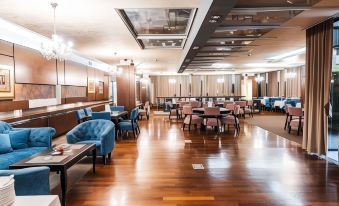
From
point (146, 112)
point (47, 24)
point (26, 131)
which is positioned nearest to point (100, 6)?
point (47, 24)

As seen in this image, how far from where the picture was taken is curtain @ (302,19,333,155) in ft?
16.9

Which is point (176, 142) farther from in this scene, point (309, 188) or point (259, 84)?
point (259, 84)

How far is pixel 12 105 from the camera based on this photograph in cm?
638

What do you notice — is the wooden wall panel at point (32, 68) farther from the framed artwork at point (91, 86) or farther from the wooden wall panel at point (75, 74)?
the framed artwork at point (91, 86)

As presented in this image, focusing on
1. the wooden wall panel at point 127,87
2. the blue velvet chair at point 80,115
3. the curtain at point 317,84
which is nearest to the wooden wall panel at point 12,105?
the blue velvet chair at point 80,115

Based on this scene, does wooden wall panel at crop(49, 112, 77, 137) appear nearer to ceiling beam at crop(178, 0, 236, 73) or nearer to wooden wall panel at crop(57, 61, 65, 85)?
wooden wall panel at crop(57, 61, 65, 85)

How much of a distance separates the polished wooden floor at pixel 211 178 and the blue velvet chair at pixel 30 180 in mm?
830

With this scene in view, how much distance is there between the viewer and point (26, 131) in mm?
4695

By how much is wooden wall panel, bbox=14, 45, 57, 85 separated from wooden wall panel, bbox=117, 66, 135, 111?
2.73 metres

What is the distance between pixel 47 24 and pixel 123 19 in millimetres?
1704

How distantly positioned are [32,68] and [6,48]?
1200 millimetres

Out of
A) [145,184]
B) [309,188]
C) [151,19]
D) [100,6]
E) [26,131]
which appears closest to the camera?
[309,188]

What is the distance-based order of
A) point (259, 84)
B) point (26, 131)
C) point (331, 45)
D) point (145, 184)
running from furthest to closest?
point (259, 84)
point (331, 45)
point (26, 131)
point (145, 184)

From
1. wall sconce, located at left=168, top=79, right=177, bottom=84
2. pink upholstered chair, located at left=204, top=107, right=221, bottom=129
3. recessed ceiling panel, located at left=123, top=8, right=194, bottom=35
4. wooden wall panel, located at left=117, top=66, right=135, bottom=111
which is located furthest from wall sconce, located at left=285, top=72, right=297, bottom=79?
recessed ceiling panel, located at left=123, top=8, right=194, bottom=35
